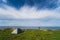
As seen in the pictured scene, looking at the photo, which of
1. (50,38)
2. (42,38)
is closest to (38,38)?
(42,38)

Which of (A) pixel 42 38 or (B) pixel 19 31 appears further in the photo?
(B) pixel 19 31

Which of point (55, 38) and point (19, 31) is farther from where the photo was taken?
point (19, 31)

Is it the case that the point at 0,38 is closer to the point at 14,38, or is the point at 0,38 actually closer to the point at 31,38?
the point at 14,38

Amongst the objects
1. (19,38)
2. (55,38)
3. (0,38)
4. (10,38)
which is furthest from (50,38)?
(0,38)

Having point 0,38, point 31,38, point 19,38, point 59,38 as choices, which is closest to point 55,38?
point 59,38

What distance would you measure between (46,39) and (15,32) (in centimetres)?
1013

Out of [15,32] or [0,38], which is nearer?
[0,38]

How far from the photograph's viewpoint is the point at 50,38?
31656 mm

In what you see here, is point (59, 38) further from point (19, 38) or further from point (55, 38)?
point (19, 38)

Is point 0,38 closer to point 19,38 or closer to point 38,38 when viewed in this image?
point 19,38

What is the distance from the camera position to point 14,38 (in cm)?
3158

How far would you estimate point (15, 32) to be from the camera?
36.8m

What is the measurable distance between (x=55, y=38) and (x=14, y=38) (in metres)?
10.1

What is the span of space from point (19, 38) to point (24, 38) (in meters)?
1.26
